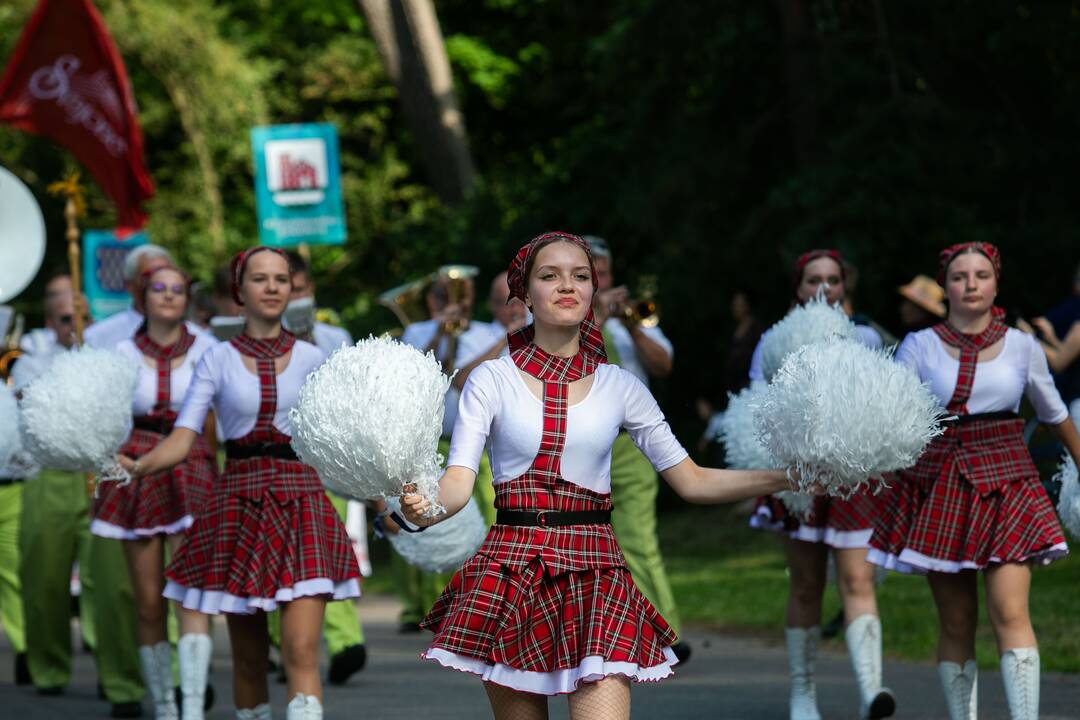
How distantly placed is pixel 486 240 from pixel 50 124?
5.92 metres

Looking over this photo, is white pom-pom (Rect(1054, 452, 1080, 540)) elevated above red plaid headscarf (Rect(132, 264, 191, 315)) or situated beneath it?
situated beneath

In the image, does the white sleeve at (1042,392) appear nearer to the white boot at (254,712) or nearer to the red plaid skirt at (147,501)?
the white boot at (254,712)

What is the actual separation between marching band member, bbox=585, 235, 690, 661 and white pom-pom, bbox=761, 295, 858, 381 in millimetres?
1524

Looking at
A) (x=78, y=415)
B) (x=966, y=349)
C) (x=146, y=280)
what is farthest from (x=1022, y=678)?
(x=146, y=280)

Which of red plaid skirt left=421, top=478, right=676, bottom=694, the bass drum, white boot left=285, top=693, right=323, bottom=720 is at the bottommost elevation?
white boot left=285, top=693, right=323, bottom=720

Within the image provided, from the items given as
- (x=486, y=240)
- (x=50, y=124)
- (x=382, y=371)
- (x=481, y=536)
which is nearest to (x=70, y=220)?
(x=481, y=536)

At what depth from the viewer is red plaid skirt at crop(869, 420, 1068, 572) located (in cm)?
650

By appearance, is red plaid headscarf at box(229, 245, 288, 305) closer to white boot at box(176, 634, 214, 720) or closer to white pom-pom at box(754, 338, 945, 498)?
white boot at box(176, 634, 214, 720)

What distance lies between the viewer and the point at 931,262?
1609 centimetres

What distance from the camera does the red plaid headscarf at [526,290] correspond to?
5.01m

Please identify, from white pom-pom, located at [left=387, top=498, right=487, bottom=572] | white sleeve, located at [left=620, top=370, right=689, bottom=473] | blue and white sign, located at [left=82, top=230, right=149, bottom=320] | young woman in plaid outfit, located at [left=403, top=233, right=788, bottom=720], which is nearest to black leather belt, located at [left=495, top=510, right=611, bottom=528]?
young woman in plaid outfit, located at [left=403, top=233, right=788, bottom=720]

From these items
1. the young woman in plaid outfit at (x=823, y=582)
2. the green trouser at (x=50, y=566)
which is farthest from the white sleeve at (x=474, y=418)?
the green trouser at (x=50, y=566)

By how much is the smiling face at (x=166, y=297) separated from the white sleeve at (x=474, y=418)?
3.67 metres

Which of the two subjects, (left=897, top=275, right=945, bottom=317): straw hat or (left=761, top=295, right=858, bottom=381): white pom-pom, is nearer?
(left=761, top=295, right=858, bottom=381): white pom-pom
